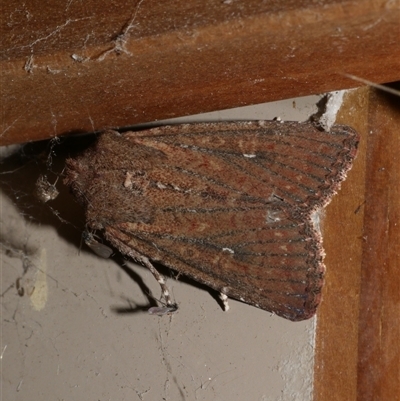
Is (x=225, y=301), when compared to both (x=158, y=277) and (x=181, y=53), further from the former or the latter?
(x=181, y=53)

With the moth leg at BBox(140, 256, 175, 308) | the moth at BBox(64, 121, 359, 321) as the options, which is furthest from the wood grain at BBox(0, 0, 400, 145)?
the moth leg at BBox(140, 256, 175, 308)

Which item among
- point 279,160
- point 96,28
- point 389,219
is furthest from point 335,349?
point 96,28

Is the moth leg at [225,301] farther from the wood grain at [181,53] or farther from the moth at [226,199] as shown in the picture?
the wood grain at [181,53]

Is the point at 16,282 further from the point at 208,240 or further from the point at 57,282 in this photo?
the point at 208,240


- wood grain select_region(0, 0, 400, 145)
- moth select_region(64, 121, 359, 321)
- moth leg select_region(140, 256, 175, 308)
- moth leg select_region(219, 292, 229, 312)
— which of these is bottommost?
moth leg select_region(219, 292, 229, 312)

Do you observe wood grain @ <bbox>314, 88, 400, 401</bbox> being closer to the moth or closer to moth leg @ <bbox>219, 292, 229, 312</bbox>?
the moth

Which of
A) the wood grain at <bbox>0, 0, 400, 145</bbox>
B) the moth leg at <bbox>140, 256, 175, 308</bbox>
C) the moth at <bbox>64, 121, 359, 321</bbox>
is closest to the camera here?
the wood grain at <bbox>0, 0, 400, 145</bbox>

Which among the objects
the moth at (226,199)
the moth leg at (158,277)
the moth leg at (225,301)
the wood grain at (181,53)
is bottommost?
the moth leg at (225,301)

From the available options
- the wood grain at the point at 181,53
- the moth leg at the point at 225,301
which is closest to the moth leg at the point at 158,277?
the moth leg at the point at 225,301
